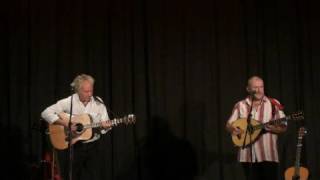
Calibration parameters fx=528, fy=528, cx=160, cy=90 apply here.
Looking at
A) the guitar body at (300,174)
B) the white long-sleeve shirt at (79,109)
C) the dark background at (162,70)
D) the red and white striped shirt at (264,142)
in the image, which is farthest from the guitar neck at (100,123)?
the guitar body at (300,174)

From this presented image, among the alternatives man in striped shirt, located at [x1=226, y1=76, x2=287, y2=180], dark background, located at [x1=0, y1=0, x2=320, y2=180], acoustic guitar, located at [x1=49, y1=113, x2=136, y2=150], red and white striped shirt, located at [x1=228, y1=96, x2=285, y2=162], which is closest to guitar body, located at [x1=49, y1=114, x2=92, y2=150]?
acoustic guitar, located at [x1=49, y1=113, x2=136, y2=150]

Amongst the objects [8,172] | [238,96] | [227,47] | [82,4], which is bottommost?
[8,172]

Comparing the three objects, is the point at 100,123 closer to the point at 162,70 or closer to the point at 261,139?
the point at 162,70

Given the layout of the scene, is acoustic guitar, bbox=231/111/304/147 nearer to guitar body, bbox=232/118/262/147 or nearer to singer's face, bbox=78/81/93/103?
guitar body, bbox=232/118/262/147

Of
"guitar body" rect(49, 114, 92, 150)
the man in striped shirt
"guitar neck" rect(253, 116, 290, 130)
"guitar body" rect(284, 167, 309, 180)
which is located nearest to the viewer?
"guitar neck" rect(253, 116, 290, 130)

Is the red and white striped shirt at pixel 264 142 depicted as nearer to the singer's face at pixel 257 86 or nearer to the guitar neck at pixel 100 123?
the singer's face at pixel 257 86

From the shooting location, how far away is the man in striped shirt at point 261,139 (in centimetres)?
664

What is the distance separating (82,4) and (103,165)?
2.55m

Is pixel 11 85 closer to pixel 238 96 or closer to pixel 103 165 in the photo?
pixel 103 165

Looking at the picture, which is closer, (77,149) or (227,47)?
(77,149)

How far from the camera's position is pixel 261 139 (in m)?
6.75

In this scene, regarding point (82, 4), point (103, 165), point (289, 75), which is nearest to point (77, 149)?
point (103, 165)

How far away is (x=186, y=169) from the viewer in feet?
27.1

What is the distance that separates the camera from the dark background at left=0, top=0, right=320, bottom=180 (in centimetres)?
821
